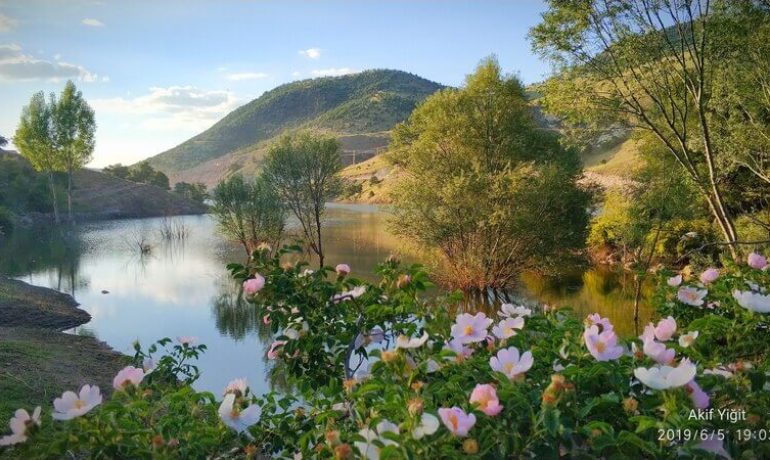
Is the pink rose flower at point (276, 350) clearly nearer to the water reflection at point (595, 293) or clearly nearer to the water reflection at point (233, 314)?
the water reflection at point (233, 314)

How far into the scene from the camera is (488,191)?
19.6 metres

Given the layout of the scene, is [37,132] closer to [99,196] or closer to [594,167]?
[99,196]

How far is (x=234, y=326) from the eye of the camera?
16.2 metres

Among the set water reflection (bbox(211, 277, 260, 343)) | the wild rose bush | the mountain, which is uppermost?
the mountain

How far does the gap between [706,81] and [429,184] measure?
952 centimetres

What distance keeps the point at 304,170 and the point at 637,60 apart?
18.1 meters

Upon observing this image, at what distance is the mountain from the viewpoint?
481 ft

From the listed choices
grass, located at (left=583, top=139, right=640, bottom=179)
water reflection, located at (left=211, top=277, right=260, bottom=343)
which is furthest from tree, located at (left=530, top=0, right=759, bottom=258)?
grass, located at (left=583, top=139, right=640, bottom=179)

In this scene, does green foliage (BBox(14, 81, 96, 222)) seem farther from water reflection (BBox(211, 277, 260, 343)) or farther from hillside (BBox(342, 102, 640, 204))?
water reflection (BBox(211, 277, 260, 343))

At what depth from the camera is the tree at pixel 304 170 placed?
91.4 feet

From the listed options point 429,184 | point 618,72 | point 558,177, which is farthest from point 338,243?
point 618,72

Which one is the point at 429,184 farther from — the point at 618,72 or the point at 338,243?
the point at 338,243

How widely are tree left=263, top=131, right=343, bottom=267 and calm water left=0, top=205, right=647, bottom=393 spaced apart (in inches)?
126

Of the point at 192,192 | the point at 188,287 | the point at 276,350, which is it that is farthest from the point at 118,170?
the point at 276,350
